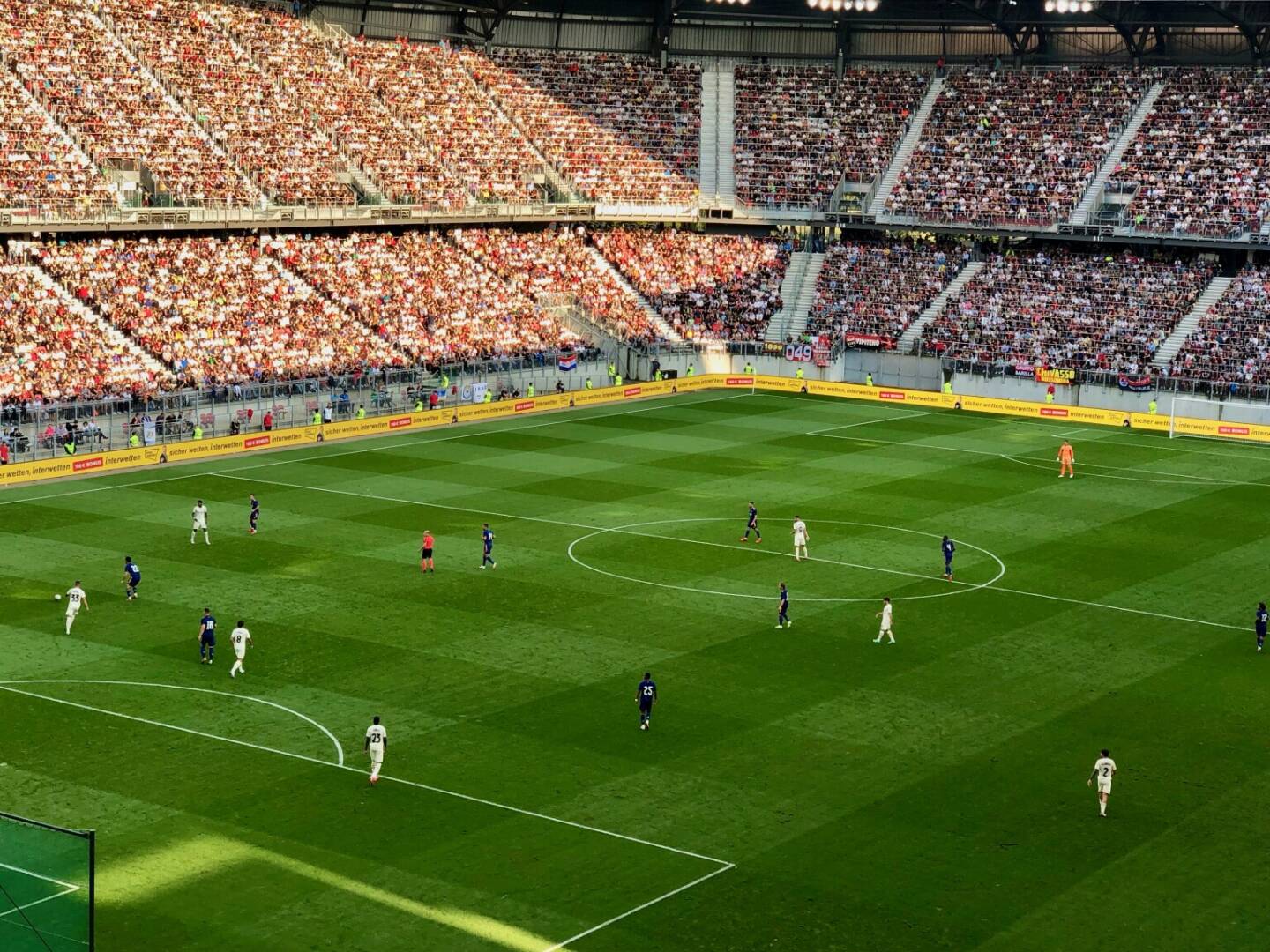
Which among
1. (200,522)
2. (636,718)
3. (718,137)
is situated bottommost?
(636,718)

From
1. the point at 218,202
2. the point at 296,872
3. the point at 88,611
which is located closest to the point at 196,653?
the point at 88,611

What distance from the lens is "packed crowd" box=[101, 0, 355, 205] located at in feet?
271

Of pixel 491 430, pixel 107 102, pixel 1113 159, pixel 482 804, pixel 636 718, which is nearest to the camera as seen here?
pixel 482 804

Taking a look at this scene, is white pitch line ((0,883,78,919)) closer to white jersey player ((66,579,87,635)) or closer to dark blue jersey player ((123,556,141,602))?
white jersey player ((66,579,87,635))

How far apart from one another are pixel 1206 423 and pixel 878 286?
25.6 m

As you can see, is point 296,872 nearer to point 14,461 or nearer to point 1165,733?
point 1165,733

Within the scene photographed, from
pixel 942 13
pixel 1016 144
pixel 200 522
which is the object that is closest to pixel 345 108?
pixel 942 13

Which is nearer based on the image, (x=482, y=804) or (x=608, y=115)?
(x=482, y=804)

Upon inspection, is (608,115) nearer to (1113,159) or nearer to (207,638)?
(1113,159)

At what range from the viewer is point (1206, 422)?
248 ft

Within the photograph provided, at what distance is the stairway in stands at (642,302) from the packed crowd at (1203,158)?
25.2m

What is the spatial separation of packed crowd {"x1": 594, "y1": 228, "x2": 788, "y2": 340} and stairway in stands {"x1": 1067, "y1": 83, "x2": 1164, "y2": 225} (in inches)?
682

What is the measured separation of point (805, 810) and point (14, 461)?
40060mm

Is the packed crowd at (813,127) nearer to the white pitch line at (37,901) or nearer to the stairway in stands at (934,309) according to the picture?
the stairway in stands at (934,309)
